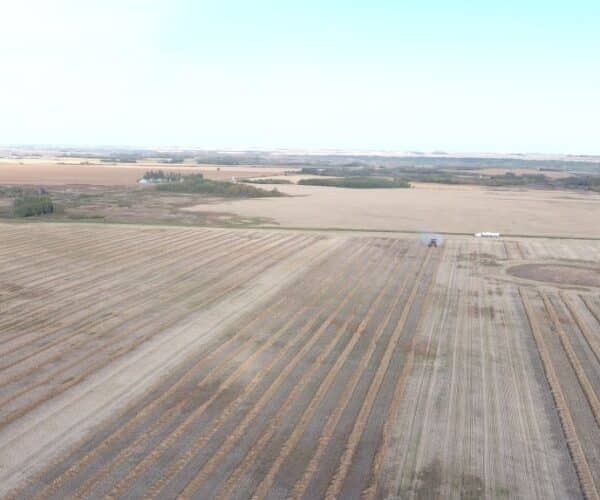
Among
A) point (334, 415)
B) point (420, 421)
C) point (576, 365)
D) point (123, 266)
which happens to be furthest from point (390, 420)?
point (123, 266)

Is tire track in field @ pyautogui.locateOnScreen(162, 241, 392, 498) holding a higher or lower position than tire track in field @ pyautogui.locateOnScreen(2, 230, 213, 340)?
higher

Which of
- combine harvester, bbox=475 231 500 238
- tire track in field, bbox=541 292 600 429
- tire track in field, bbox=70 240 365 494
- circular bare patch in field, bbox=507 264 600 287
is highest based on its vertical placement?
tire track in field, bbox=70 240 365 494

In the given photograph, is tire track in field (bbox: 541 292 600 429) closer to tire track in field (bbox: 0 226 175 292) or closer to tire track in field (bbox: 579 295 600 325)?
tire track in field (bbox: 579 295 600 325)

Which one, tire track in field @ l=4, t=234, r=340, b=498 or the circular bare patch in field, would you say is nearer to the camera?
tire track in field @ l=4, t=234, r=340, b=498

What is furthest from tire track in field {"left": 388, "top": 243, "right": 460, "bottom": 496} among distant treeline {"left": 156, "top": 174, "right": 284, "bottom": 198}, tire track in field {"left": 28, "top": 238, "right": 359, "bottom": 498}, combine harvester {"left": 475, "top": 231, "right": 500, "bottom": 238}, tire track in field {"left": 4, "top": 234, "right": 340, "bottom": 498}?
distant treeline {"left": 156, "top": 174, "right": 284, "bottom": 198}

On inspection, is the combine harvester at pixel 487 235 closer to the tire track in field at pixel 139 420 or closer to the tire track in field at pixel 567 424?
the tire track in field at pixel 567 424

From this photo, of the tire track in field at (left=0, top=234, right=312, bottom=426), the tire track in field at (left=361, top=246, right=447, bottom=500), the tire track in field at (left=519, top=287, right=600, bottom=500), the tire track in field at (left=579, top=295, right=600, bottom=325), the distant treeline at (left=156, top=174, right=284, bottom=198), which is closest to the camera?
the tire track in field at (left=361, top=246, right=447, bottom=500)

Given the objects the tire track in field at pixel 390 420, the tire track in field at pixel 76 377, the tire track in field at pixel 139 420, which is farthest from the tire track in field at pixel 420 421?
the tire track in field at pixel 76 377

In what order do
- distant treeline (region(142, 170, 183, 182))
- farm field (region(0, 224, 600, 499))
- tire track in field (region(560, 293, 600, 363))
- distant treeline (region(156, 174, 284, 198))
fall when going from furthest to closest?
distant treeline (region(142, 170, 183, 182)) < distant treeline (region(156, 174, 284, 198)) < tire track in field (region(560, 293, 600, 363)) < farm field (region(0, 224, 600, 499))
